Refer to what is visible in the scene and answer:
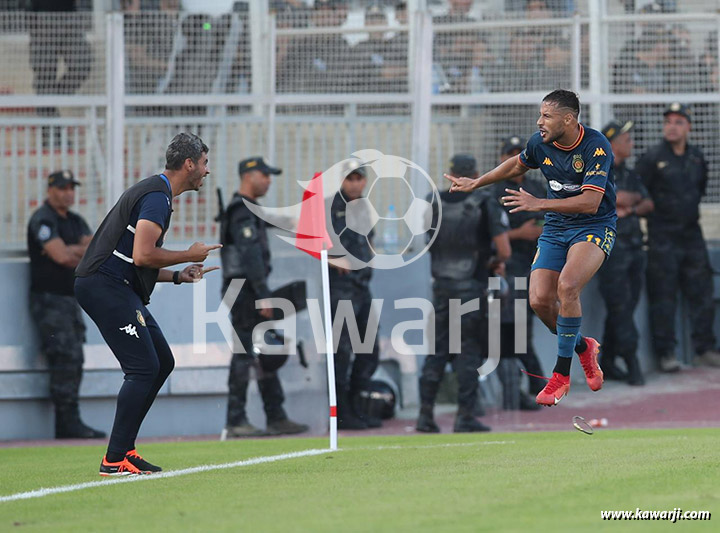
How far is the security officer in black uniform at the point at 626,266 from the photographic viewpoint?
596 inches

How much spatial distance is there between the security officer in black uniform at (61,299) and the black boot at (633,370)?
20.9ft

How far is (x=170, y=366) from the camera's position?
867 cm

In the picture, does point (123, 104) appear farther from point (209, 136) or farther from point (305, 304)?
point (305, 304)

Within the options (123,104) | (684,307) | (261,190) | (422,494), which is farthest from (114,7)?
(422,494)

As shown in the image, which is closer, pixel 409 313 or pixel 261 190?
pixel 261 190

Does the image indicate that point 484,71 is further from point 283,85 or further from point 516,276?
point 516,276

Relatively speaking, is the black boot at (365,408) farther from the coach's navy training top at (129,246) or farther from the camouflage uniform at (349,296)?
the coach's navy training top at (129,246)

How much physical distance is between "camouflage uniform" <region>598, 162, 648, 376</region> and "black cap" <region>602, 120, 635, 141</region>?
436 millimetres

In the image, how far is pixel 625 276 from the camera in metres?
15.2

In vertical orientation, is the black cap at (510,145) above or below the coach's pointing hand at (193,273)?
above

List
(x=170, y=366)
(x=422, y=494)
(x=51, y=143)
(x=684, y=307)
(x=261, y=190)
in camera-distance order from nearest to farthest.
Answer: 1. (x=422, y=494)
2. (x=170, y=366)
3. (x=261, y=190)
4. (x=51, y=143)
5. (x=684, y=307)

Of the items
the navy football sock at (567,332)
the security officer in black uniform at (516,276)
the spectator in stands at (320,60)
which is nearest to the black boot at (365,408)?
the security officer in black uniform at (516,276)

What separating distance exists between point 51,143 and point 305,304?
3865 millimetres

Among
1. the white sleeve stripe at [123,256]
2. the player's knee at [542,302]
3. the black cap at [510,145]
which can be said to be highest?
the black cap at [510,145]
